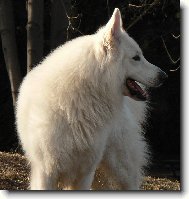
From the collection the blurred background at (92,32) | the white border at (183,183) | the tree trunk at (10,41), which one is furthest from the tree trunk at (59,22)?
the white border at (183,183)

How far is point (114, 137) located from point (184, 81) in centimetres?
65

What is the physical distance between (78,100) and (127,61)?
0.42 m

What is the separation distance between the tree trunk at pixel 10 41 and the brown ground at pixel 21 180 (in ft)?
3.29

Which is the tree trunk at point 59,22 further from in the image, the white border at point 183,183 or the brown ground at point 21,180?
the white border at point 183,183

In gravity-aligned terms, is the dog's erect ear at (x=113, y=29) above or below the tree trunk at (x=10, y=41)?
above

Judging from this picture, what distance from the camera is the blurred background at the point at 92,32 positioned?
5750mm

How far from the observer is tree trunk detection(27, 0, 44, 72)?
5.75 m

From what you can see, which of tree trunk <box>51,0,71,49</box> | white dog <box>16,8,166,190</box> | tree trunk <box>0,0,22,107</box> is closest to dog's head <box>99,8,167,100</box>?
white dog <box>16,8,166,190</box>

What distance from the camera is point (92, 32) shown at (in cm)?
612

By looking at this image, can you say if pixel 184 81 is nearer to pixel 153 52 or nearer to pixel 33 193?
pixel 33 193

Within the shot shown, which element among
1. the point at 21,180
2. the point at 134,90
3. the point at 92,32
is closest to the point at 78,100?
the point at 134,90

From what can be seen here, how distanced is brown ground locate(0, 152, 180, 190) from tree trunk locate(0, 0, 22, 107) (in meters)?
1.00

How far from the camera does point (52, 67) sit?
11.9 feet

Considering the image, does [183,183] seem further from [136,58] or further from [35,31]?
[35,31]
